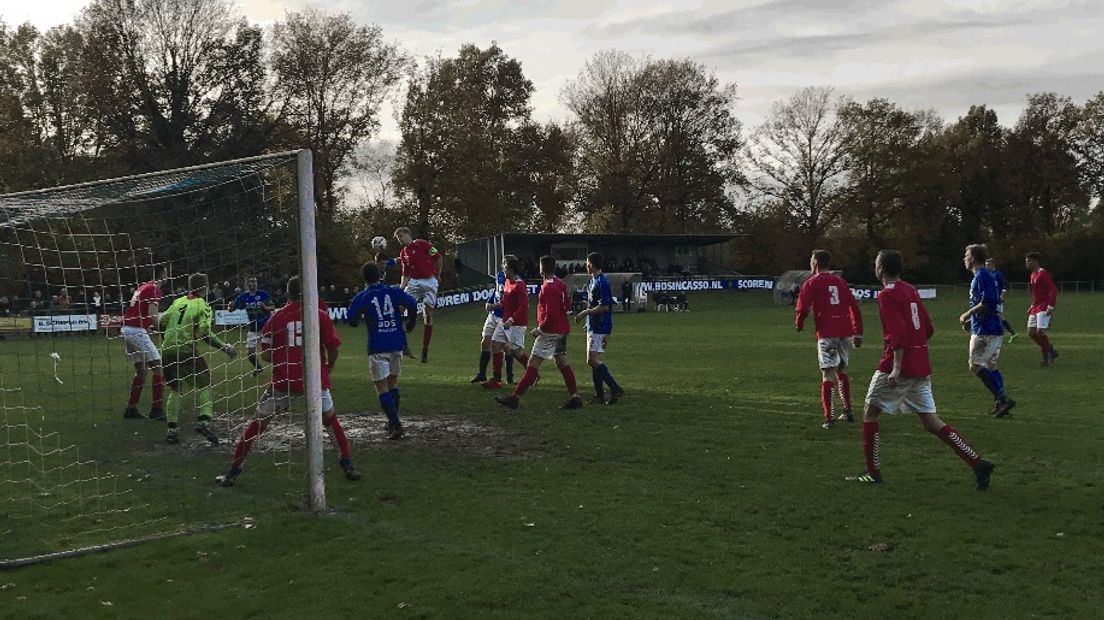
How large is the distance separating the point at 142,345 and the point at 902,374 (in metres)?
Result: 9.29

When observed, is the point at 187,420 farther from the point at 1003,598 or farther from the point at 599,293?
the point at 1003,598

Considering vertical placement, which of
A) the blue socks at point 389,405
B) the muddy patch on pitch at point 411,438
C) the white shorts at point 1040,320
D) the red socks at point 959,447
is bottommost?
the muddy patch on pitch at point 411,438

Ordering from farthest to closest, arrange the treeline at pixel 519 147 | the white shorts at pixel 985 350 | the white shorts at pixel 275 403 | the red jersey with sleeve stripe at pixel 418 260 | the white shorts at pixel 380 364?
1. the treeline at pixel 519 147
2. the red jersey with sleeve stripe at pixel 418 260
3. the white shorts at pixel 985 350
4. the white shorts at pixel 380 364
5. the white shorts at pixel 275 403

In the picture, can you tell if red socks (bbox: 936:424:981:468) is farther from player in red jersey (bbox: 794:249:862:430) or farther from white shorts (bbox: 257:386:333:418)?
white shorts (bbox: 257:386:333:418)

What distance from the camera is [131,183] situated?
296 inches

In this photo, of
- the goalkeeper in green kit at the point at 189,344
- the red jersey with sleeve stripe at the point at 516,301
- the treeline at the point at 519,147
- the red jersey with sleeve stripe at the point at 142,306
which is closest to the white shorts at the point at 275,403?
the goalkeeper in green kit at the point at 189,344

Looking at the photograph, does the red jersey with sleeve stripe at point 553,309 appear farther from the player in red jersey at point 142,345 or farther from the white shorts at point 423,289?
the player in red jersey at point 142,345

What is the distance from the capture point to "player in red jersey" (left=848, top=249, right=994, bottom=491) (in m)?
7.25

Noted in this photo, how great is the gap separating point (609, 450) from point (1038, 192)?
68.3 metres

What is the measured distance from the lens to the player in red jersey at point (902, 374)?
725cm

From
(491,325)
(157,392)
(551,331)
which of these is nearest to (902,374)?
(551,331)

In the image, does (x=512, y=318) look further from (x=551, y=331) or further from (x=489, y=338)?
(x=551, y=331)

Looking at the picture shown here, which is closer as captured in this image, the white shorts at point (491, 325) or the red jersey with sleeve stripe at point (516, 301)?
the red jersey with sleeve stripe at point (516, 301)

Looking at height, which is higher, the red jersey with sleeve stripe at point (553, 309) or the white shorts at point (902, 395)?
the red jersey with sleeve stripe at point (553, 309)
